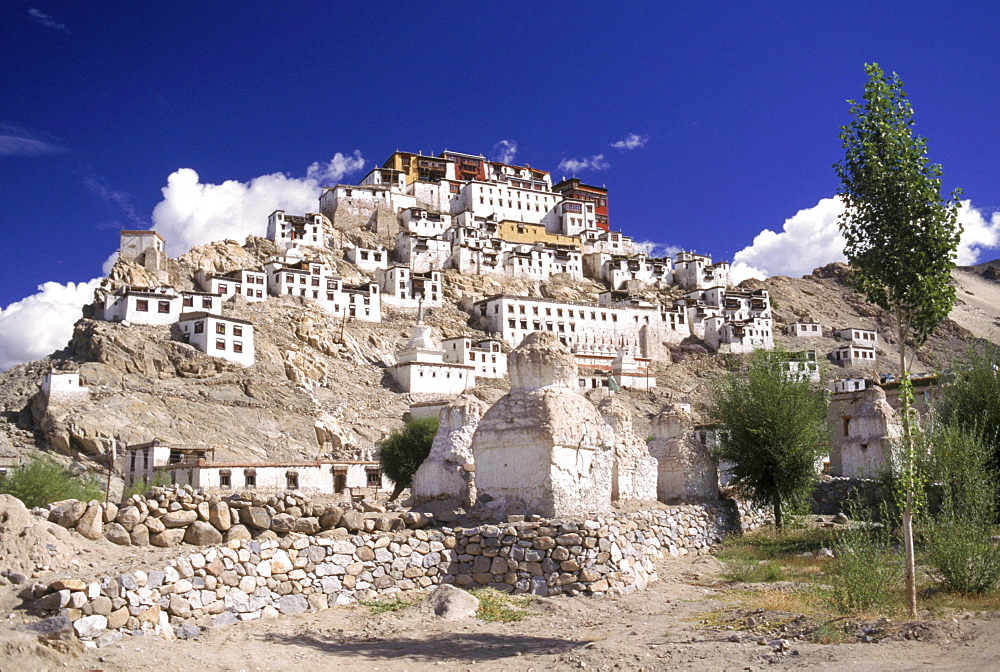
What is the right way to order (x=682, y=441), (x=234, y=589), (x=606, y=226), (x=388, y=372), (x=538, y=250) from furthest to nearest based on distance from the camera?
(x=606, y=226), (x=538, y=250), (x=388, y=372), (x=682, y=441), (x=234, y=589)

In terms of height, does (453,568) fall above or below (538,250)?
below

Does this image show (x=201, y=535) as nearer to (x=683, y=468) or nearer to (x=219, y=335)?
(x=683, y=468)

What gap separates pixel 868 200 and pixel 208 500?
9850mm

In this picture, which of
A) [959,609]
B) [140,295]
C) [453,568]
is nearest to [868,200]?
[959,609]

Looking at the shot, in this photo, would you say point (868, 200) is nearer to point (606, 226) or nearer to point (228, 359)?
point (228, 359)

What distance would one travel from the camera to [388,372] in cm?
6762

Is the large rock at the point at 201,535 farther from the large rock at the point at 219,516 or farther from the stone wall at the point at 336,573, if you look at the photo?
the stone wall at the point at 336,573

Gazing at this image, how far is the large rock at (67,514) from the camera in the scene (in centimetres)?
1052

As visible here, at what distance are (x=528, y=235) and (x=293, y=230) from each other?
29328 millimetres

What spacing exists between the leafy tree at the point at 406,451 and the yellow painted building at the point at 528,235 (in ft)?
207

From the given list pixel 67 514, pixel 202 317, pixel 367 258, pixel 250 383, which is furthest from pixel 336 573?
pixel 367 258

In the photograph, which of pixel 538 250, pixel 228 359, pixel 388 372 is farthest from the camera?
pixel 538 250

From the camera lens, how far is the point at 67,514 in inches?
416

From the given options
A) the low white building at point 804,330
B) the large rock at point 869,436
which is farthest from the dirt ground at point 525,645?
the low white building at point 804,330
